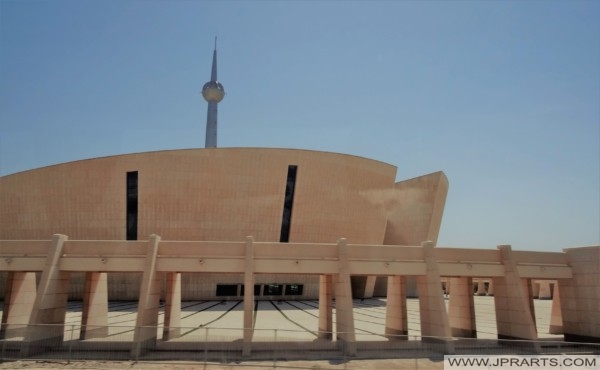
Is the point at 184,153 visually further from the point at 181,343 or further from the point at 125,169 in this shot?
the point at 181,343

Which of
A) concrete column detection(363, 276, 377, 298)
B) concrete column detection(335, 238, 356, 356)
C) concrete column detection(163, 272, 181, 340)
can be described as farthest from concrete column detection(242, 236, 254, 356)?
concrete column detection(363, 276, 377, 298)

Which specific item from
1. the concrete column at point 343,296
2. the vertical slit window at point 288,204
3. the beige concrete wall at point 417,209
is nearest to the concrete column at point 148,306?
the concrete column at point 343,296

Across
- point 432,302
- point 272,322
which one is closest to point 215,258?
point 272,322

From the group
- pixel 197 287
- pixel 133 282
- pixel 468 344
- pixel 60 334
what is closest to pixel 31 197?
pixel 133 282

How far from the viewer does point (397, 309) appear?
2053 cm

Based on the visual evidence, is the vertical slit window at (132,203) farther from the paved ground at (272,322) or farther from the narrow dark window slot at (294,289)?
the narrow dark window slot at (294,289)

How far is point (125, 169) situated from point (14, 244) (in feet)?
59.9

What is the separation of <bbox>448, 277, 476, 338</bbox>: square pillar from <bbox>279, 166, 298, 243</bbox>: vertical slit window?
62.4ft

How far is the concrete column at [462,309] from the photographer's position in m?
21.0

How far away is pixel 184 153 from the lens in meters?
35.7

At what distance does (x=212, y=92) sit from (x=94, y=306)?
6647 centimetres

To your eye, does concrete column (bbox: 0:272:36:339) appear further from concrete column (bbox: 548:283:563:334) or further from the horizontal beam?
concrete column (bbox: 548:283:563:334)

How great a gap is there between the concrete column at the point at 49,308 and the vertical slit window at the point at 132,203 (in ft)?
58.4

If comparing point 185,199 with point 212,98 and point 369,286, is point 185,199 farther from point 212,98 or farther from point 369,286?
point 212,98
